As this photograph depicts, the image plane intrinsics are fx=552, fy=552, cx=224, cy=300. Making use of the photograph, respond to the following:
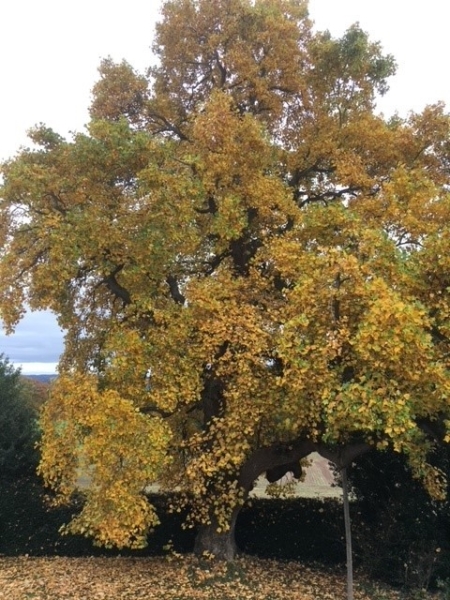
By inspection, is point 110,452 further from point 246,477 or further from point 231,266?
point 231,266

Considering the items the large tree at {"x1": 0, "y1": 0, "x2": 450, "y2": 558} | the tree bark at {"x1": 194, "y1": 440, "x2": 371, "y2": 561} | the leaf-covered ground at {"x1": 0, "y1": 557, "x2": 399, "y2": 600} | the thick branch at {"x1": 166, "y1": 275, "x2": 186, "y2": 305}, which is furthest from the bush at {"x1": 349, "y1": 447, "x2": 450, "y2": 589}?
the thick branch at {"x1": 166, "y1": 275, "x2": 186, "y2": 305}

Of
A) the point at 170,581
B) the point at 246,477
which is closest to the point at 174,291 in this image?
the point at 246,477

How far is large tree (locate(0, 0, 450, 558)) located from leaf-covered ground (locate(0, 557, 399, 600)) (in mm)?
746

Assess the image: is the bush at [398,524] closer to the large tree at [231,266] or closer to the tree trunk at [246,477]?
the large tree at [231,266]

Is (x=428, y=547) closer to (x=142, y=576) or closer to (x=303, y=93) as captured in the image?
(x=142, y=576)

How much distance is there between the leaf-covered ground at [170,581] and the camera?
29.3 ft

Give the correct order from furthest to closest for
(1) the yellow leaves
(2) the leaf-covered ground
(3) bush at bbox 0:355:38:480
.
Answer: (3) bush at bbox 0:355:38:480 → (2) the leaf-covered ground → (1) the yellow leaves

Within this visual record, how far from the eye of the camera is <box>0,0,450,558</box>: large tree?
755cm

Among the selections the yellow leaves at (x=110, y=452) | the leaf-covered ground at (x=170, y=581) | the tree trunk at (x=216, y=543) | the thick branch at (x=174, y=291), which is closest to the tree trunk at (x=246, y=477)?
the tree trunk at (x=216, y=543)

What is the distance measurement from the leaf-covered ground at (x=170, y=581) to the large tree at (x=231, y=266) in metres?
0.75

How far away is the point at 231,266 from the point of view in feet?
35.7

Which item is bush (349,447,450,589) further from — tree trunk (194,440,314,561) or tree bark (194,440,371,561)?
tree trunk (194,440,314,561)

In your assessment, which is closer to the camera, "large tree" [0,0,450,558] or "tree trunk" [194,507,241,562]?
"large tree" [0,0,450,558]

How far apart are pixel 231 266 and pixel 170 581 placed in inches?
227
